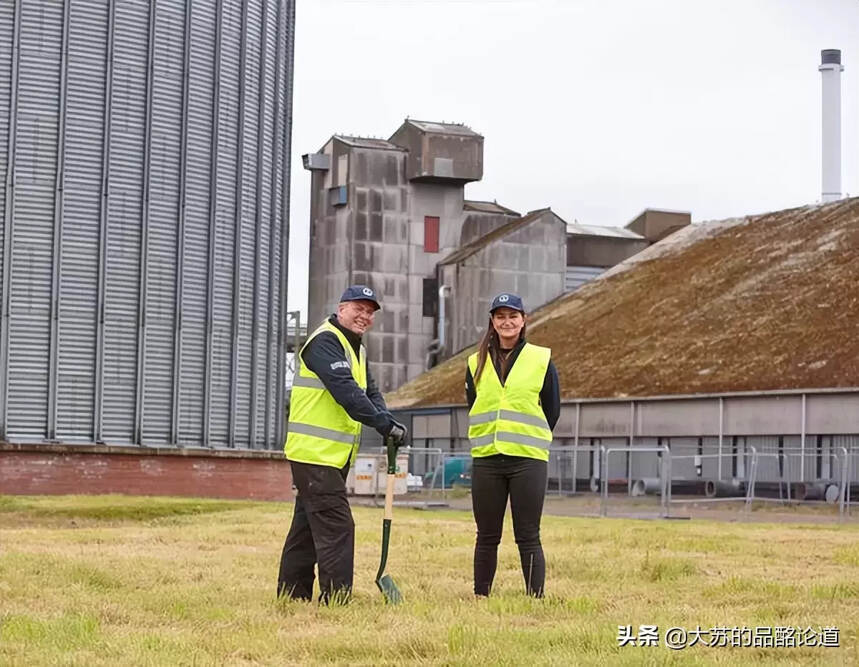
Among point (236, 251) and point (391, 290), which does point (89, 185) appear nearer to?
point (236, 251)

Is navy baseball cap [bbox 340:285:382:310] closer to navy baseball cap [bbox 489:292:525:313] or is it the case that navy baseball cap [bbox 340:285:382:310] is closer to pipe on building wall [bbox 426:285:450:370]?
navy baseball cap [bbox 489:292:525:313]

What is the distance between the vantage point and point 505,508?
11453mm

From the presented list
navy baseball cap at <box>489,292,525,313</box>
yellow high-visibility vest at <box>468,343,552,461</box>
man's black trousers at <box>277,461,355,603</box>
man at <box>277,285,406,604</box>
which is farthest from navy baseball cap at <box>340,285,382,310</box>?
man's black trousers at <box>277,461,355,603</box>

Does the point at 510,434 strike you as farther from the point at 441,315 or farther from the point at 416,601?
the point at 441,315

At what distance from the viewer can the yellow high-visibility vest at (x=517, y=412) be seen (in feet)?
37.4

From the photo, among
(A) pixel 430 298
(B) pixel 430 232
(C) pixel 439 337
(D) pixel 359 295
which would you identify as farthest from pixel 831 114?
(D) pixel 359 295

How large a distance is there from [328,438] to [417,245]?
6996 cm

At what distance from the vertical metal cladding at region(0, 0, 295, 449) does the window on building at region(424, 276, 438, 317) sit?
45704mm

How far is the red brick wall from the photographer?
31531 mm

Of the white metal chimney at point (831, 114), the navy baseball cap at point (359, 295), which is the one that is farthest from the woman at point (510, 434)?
the white metal chimney at point (831, 114)

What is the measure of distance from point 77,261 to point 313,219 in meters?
50.2

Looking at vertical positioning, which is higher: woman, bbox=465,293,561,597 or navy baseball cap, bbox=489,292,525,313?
navy baseball cap, bbox=489,292,525,313

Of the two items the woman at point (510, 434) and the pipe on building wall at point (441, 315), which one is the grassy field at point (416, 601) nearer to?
the woman at point (510, 434)

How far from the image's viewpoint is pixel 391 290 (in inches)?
3162
